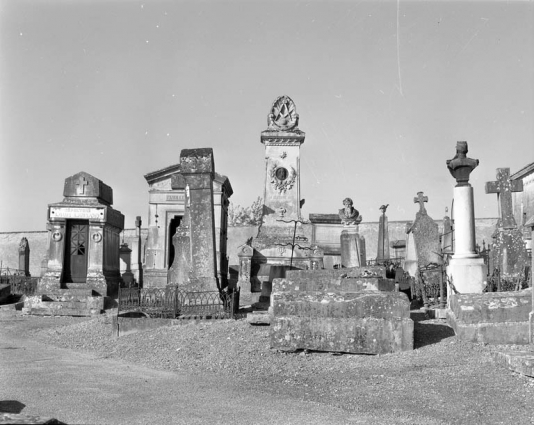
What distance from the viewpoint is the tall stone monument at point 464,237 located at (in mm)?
9328

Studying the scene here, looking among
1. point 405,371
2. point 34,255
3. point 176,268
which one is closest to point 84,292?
point 176,268

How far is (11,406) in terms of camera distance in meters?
4.66

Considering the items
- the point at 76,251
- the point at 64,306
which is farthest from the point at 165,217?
the point at 64,306

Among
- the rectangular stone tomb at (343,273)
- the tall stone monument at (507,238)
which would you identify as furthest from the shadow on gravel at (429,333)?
the tall stone monument at (507,238)

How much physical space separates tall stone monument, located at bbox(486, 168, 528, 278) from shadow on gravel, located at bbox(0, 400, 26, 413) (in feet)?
38.7

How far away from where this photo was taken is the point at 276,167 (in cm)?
2044

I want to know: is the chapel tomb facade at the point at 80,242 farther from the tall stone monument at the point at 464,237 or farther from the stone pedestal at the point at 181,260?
the tall stone monument at the point at 464,237

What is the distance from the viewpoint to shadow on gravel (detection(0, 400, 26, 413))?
4.49m

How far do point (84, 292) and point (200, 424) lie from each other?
482 inches

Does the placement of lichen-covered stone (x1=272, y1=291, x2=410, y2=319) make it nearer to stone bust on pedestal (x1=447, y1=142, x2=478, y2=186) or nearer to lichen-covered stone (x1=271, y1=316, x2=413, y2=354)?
lichen-covered stone (x1=271, y1=316, x2=413, y2=354)

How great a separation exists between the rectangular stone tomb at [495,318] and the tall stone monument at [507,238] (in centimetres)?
680

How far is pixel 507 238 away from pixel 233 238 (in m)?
25.6

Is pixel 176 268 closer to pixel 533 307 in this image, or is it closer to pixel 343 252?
pixel 343 252

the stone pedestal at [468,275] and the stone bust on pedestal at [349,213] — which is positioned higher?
the stone bust on pedestal at [349,213]
